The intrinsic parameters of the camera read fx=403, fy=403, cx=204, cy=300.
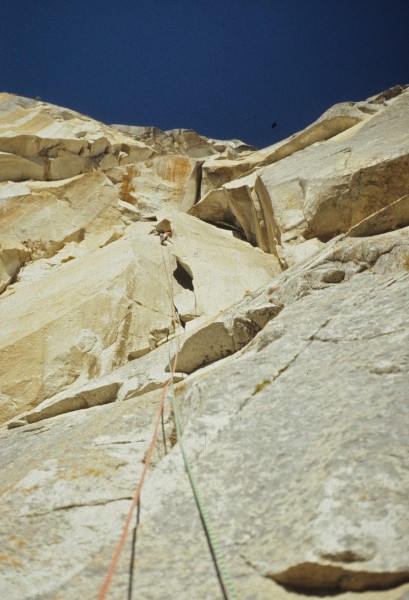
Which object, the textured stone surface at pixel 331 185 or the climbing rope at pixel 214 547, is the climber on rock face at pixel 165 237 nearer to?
the textured stone surface at pixel 331 185

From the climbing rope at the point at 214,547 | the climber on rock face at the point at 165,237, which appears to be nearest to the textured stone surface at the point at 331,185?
the climber on rock face at the point at 165,237

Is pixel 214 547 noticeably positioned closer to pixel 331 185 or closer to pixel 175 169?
pixel 331 185

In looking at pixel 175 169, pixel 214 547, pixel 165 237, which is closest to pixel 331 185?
pixel 165 237

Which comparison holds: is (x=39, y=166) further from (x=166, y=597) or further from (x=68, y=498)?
(x=166, y=597)

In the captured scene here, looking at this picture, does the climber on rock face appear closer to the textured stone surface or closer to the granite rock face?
the granite rock face

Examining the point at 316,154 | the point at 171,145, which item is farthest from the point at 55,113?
the point at 316,154

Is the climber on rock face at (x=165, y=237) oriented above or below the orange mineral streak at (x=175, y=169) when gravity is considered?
below

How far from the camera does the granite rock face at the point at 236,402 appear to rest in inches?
120

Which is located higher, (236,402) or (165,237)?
(165,237)

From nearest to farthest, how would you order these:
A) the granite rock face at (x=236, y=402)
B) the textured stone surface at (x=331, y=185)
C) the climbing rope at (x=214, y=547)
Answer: the climbing rope at (x=214, y=547), the granite rock face at (x=236, y=402), the textured stone surface at (x=331, y=185)

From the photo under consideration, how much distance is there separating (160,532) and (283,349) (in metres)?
2.85

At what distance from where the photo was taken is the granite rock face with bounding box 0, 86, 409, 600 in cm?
305

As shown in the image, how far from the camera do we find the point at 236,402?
4863 millimetres

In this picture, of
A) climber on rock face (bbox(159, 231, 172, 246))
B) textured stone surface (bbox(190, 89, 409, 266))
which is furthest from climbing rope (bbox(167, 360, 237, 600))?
climber on rock face (bbox(159, 231, 172, 246))
